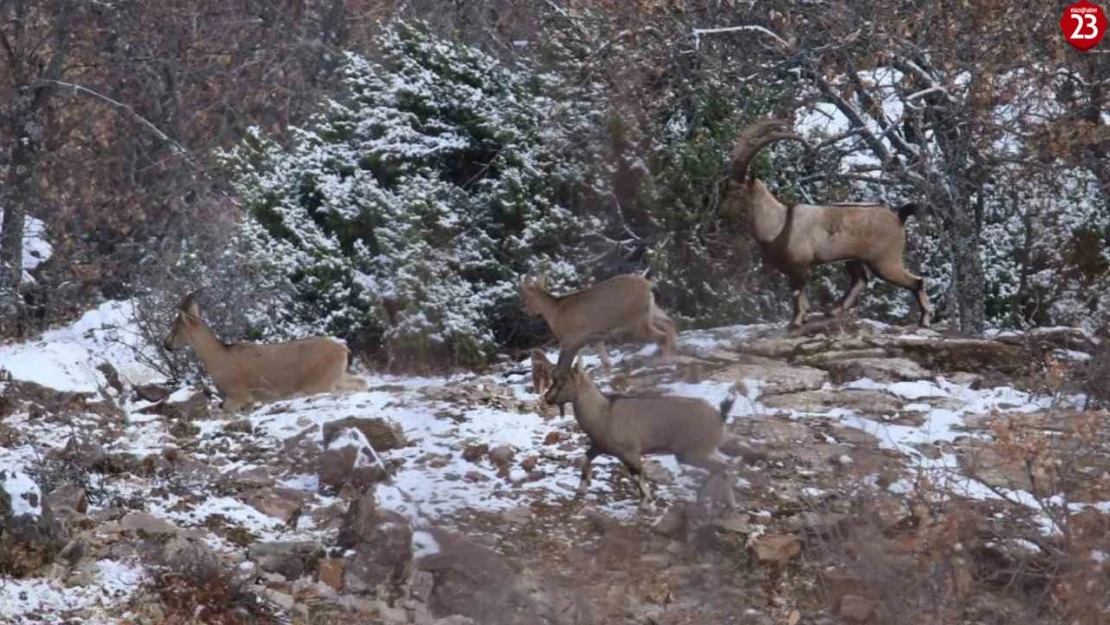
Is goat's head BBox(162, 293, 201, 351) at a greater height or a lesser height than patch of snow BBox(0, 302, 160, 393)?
greater

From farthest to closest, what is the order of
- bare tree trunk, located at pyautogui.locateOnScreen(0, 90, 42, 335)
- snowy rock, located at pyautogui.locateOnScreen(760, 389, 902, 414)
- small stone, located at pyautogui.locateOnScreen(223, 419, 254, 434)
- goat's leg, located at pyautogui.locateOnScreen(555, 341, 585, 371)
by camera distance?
bare tree trunk, located at pyautogui.locateOnScreen(0, 90, 42, 335), goat's leg, located at pyautogui.locateOnScreen(555, 341, 585, 371), small stone, located at pyautogui.locateOnScreen(223, 419, 254, 434), snowy rock, located at pyautogui.locateOnScreen(760, 389, 902, 414)

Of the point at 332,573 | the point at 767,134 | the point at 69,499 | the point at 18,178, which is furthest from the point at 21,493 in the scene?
the point at 18,178

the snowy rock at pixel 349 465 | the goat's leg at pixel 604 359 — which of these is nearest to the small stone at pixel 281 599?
the snowy rock at pixel 349 465

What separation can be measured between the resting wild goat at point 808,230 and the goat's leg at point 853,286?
200 millimetres

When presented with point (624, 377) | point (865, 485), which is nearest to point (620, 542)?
point (865, 485)

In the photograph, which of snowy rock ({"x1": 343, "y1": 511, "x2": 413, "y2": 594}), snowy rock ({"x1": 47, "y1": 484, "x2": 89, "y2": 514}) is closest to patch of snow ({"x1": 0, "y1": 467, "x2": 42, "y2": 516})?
snowy rock ({"x1": 47, "y1": 484, "x2": 89, "y2": 514})

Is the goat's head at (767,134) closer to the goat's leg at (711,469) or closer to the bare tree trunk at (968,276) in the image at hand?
the bare tree trunk at (968,276)

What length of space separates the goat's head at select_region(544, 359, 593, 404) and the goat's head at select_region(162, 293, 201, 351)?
3.42 meters

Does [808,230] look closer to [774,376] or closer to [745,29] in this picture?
[774,376]

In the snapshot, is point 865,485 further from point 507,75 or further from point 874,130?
point 507,75

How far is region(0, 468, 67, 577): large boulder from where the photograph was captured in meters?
8.60

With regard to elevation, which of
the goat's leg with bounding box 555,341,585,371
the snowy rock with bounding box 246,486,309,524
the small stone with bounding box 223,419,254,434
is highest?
the goat's leg with bounding box 555,341,585,371

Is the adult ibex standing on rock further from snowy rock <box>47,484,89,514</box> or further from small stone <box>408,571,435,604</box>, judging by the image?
small stone <box>408,571,435,604</box>

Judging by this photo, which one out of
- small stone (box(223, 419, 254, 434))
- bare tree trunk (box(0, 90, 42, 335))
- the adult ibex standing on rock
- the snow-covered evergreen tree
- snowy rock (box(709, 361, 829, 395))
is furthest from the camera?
bare tree trunk (box(0, 90, 42, 335))
